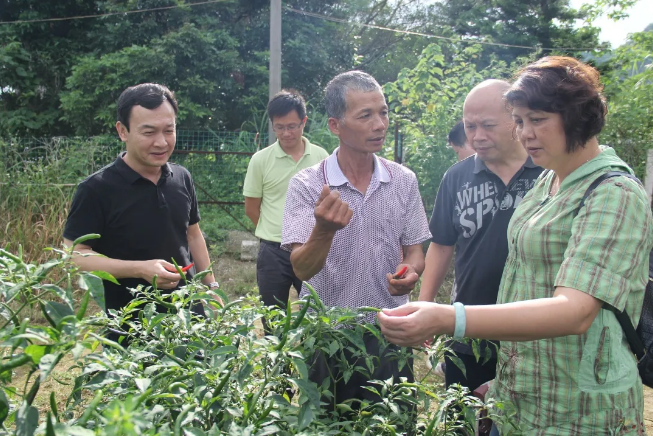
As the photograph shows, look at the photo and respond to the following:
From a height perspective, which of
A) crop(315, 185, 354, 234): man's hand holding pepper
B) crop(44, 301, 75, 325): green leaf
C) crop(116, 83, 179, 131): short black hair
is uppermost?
crop(116, 83, 179, 131): short black hair

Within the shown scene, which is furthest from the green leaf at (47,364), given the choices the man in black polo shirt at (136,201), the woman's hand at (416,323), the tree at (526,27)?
the tree at (526,27)

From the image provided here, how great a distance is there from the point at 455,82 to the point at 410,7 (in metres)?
18.6

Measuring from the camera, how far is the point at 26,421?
82cm

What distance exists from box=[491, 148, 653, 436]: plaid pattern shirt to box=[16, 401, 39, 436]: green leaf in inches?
38.8

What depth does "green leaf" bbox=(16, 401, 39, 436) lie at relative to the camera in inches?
31.7

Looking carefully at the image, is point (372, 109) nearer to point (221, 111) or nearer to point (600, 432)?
point (600, 432)

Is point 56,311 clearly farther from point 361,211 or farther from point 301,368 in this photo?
point 361,211

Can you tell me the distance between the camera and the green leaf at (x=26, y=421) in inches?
31.7

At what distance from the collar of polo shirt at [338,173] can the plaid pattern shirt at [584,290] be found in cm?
71

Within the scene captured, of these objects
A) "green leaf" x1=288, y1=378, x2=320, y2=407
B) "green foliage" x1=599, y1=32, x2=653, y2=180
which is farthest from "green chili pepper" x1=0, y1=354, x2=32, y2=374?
"green foliage" x1=599, y1=32, x2=653, y2=180

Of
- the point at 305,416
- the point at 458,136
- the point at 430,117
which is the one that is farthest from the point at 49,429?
the point at 430,117

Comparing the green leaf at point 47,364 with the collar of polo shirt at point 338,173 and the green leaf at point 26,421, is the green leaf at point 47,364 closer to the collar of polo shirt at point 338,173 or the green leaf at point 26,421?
the green leaf at point 26,421

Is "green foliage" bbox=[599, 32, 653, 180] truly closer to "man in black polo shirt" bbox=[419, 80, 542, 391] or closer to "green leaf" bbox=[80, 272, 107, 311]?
"man in black polo shirt" bbox=[419, 80, 542, 391]

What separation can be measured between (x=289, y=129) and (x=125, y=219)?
203 centimetres
